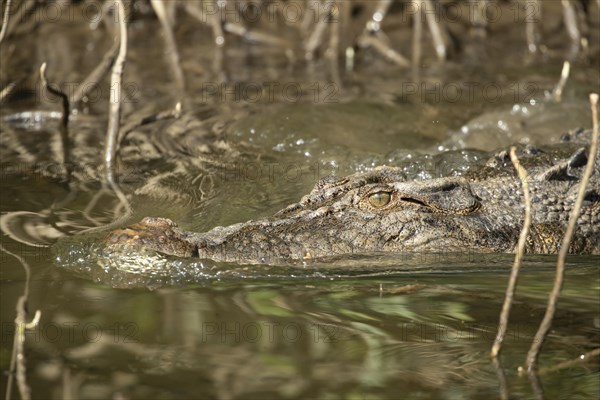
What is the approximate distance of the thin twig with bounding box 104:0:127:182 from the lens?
256 inches

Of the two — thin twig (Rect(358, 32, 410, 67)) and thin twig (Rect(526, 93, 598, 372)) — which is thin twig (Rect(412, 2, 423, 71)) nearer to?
thin twig (Rect(358, 32, 410, 67))

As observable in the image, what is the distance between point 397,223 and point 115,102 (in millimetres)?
2484

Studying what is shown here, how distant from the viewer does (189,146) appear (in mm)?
7762

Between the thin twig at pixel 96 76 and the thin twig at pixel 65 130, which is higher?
the thin twig at pixel 96 76

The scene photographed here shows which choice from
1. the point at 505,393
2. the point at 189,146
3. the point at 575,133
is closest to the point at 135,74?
the point at 189,146

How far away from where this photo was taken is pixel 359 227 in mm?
5406

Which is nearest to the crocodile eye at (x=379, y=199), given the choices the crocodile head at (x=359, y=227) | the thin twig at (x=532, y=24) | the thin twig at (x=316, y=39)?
the crocodile head at (x=359, y=227)

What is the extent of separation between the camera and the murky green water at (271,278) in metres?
4.09

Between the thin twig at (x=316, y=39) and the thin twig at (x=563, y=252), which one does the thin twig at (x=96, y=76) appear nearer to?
the thin twig at (x=316, y=39)

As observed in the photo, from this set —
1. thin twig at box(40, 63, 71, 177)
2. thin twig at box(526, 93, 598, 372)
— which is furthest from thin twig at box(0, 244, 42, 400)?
thin twig at box(40, 63, 71, 177)

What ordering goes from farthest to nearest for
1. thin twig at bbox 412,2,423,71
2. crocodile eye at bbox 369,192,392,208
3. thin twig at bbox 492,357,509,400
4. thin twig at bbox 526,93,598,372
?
thin twig at bbox 412,2,423,71
crocodile eye at bbox 369,192,392,208
thin twig at bbox 492,357,509,400
thin twig at bbox 526,93,598,372

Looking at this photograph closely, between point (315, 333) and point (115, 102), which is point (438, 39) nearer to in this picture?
point (115, 102)

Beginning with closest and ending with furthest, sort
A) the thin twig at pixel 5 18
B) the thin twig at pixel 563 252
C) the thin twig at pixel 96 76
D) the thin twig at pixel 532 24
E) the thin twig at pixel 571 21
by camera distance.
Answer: the thin twig at pixel 563 252 < the thin twig at pixel 5 18 < the thin twig at pixel 96 76 < the thin twig at pixel 571 21 < the thin twig at pixel 532 24

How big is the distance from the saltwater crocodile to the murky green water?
0.10 metres
